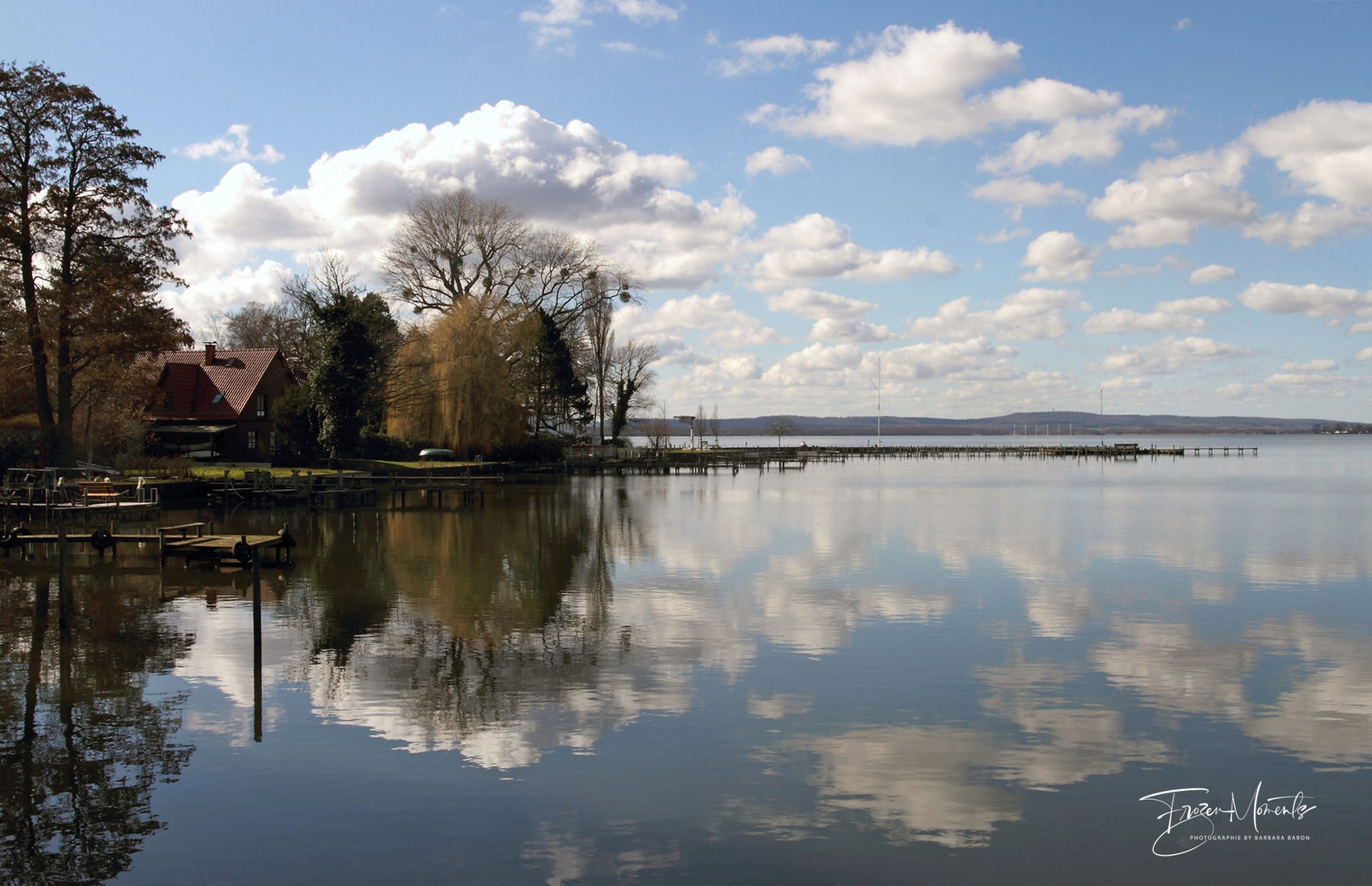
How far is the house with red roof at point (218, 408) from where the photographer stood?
49406 millimetres

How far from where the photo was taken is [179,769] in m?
9.28

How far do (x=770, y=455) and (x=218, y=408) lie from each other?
55935 mm

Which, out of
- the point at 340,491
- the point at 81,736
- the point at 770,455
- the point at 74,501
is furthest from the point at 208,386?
the point at 770,455

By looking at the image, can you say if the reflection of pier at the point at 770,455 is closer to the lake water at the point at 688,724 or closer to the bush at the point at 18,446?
the bush at the point at 18,446

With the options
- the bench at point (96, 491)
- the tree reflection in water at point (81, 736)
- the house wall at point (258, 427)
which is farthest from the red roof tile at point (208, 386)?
the tree reflection in water at point (81, 736)

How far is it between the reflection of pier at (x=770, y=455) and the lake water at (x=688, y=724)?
4577cm

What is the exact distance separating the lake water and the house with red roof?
2893cm

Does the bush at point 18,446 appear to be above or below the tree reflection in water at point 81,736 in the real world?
above

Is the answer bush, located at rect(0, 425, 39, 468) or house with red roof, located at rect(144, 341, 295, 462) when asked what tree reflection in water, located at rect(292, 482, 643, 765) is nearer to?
bush, located at rect(0, 425, 39, 468)

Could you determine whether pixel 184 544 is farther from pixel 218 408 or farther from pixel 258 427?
pixel 258 427

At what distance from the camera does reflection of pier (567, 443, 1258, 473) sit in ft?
227

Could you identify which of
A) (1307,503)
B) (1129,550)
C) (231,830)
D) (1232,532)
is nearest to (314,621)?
(231,830)

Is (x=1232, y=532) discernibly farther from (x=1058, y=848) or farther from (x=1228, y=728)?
(x=1058, y=848)

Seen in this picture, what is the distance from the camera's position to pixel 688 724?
10617mm
